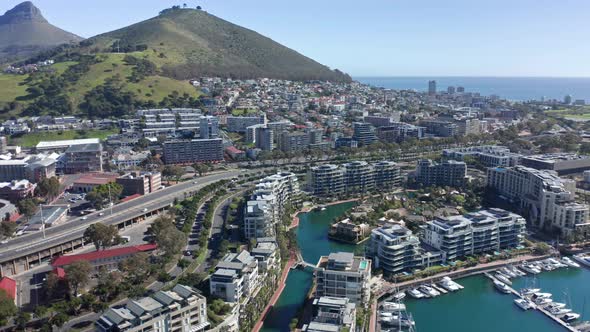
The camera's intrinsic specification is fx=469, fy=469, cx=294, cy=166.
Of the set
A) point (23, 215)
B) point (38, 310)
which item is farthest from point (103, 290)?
point (23, 215)

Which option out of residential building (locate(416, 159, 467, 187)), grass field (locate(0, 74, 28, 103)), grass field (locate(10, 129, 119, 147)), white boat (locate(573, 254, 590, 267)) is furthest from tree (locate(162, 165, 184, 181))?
grass field (locate(0, 74, 28, 103))

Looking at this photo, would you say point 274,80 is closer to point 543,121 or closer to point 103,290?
point 543,121

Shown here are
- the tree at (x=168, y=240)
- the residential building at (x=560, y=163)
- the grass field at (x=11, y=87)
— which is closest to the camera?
the tree at (x=168, y=240)

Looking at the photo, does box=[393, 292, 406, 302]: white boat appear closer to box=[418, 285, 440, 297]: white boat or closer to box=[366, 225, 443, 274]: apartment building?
box=[418, 285, 440, 297]: white boat

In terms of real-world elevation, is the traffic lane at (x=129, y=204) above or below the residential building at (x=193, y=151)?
below

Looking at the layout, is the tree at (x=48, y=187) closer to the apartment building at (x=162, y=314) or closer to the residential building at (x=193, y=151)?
the residential building at (x=193, y=151)

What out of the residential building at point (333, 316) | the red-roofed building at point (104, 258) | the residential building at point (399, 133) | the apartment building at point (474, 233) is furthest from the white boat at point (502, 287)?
the residential building at point (399, 133)
